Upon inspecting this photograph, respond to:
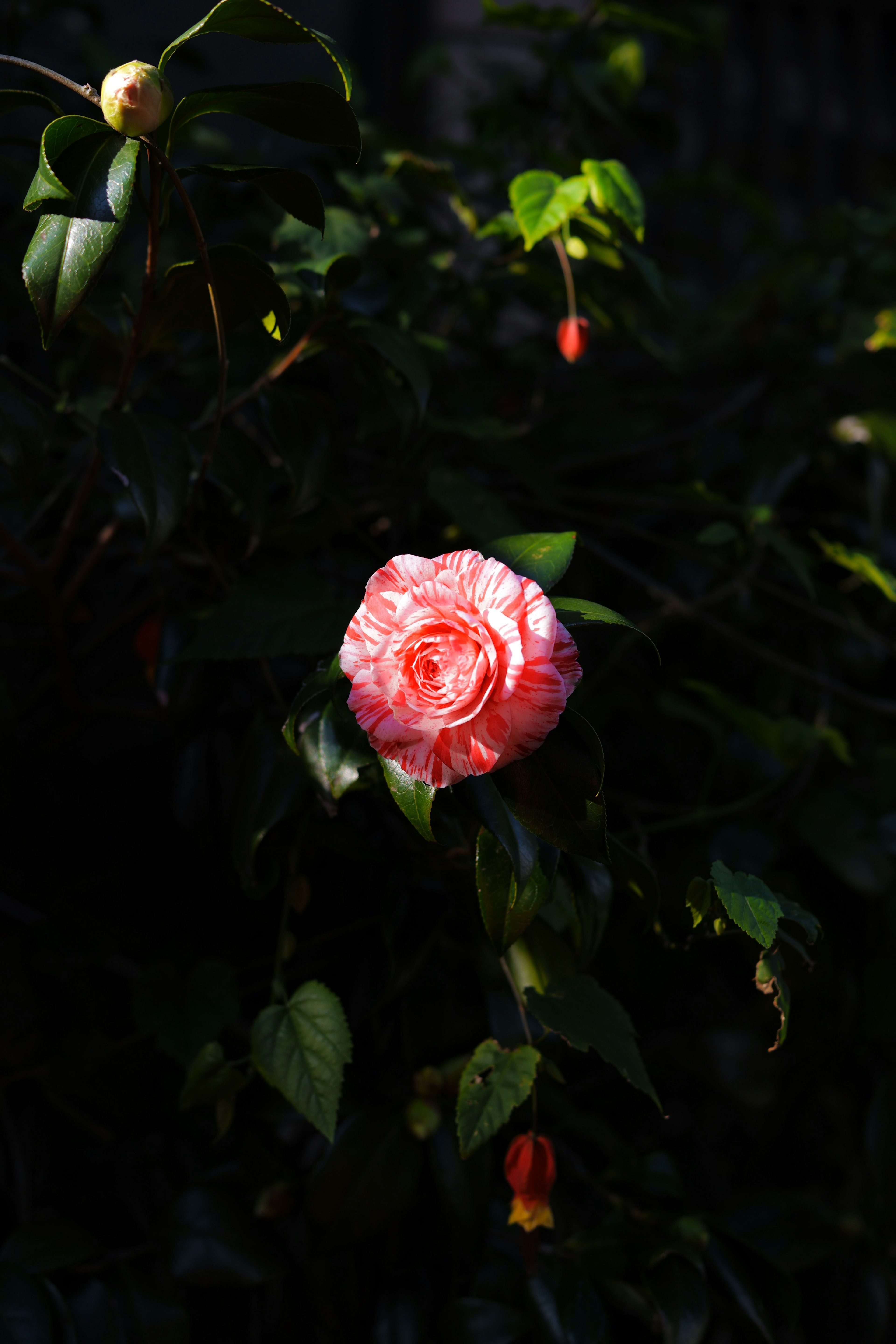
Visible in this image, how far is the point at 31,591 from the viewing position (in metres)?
0.84

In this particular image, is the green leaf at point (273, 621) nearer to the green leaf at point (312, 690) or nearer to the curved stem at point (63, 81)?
the green leaf at point (312, 690)

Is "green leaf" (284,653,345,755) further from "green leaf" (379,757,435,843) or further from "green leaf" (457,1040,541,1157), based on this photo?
"green leaf" (457,1040,541,1157)

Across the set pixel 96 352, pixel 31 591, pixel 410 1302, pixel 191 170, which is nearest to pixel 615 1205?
pixel 410 1302

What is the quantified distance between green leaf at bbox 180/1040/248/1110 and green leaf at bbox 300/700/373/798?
0.89 feet

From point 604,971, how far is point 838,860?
0.30m

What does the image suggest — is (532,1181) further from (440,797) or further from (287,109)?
(287,109)

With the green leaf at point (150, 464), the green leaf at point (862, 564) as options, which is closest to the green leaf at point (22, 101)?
the green leaf at point (150, 464)

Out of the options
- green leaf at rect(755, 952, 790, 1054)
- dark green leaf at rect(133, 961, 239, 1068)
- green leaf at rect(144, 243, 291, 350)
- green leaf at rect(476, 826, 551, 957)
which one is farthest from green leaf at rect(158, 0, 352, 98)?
dark green leaf at rect(133, 961, 239, 1068)

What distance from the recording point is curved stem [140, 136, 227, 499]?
0.51m

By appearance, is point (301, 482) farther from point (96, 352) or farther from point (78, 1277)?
point (78, 1277)

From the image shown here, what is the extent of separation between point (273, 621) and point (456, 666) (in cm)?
27

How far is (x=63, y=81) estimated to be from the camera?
484 mm

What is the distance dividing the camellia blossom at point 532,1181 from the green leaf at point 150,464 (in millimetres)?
543

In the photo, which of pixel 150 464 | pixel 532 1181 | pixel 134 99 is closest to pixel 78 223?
pixel 134 99
